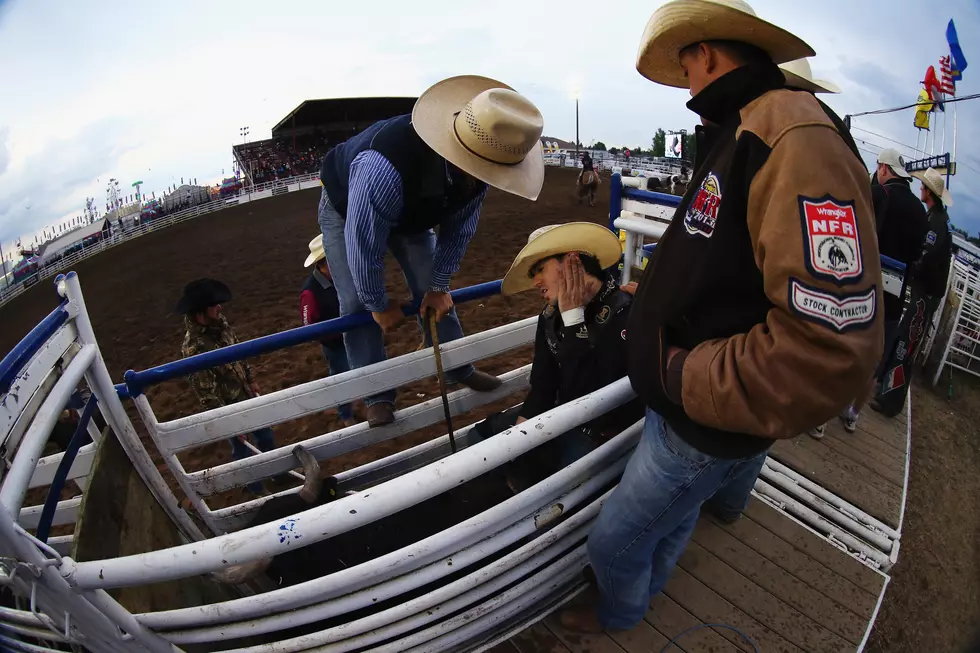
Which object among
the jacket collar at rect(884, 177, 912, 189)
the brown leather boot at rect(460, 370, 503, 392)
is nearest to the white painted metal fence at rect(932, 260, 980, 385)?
Answer: the jacket collar at rect(884, 177, 912, 189)

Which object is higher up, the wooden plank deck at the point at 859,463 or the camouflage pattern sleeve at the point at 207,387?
the camouflage pattern sleeve at the point at 207,387

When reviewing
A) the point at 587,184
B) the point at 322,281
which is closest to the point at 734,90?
the point at 322,281

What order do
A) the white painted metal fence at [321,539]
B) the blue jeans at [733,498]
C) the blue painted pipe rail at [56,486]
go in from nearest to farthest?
the white painted metal fence at [321,539]
the blue painted pipe rail at [56,486]
the blue jeans at [733,498]

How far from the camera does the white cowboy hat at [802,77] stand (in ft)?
6.51

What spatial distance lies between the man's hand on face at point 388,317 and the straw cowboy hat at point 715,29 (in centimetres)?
149

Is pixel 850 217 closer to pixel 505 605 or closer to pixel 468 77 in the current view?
pixel 505 605

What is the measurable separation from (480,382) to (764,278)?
2.05 meters

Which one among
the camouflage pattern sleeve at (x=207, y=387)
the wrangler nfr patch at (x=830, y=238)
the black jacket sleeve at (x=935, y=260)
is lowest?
the camouflage pattern sleeve at (x=207, y=387)

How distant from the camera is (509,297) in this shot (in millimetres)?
7863

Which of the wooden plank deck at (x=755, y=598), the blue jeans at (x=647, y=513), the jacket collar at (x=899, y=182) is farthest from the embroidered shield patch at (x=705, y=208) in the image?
the jacket collar at (x=899, y=182)

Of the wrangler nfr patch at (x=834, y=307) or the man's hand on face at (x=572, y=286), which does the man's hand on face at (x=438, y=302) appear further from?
the wrangler nfr patch at (x=834, y=307)

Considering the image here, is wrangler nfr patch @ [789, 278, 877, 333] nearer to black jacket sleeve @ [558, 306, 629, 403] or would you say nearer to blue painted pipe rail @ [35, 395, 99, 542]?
black jacket sleeve @ [558, 306, 629, 403]

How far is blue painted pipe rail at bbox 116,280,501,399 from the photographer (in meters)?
1.96

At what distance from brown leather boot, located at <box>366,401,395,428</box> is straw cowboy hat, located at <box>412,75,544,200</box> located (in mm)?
1262
